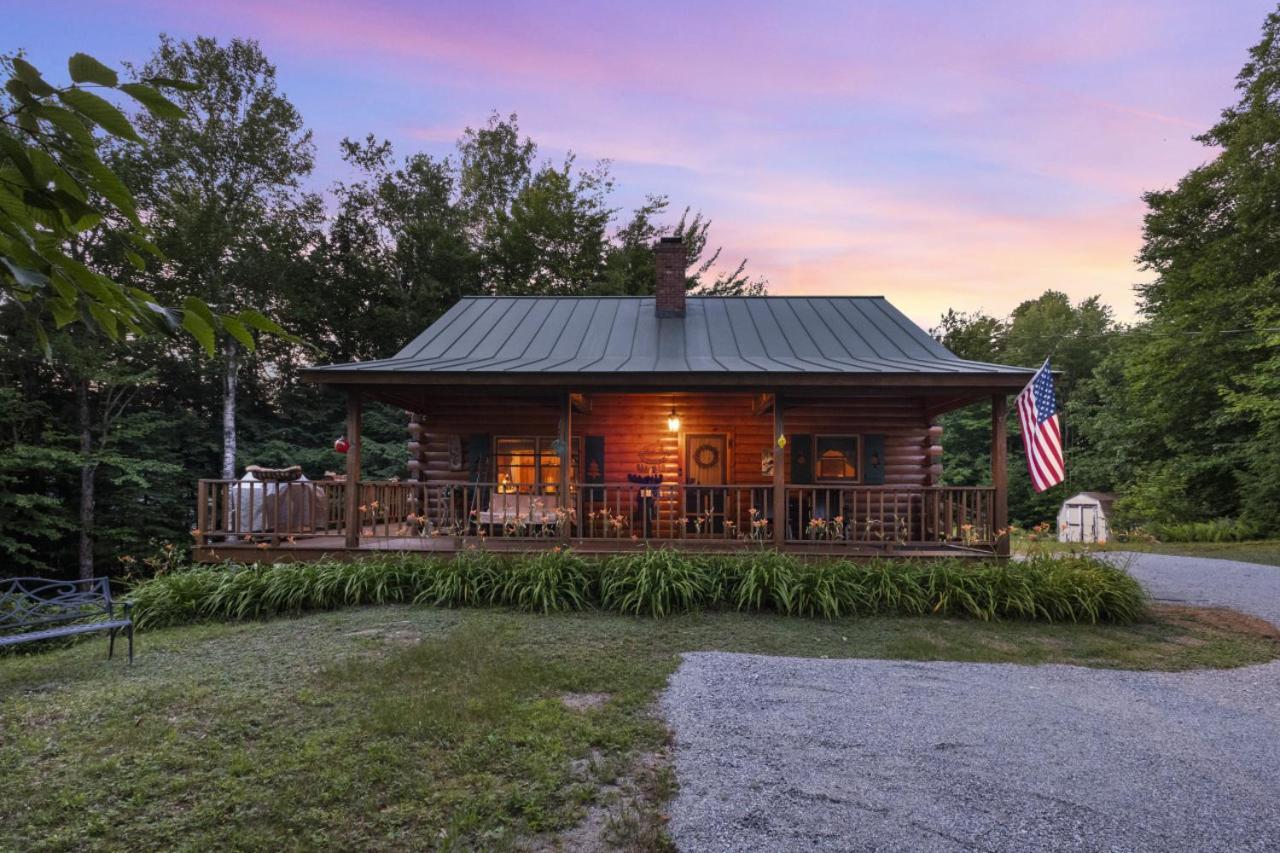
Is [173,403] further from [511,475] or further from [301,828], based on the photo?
[301,828]

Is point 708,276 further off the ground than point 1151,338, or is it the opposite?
point 708,276

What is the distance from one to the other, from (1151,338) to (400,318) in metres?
26.0

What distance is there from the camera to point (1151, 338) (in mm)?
20562

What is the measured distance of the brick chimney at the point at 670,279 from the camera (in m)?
12.6

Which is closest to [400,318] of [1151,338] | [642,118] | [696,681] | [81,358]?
[81,358]

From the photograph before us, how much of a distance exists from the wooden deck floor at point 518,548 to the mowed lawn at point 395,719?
161 cm

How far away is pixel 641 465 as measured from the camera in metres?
11.5

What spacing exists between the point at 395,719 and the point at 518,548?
15.6 ft

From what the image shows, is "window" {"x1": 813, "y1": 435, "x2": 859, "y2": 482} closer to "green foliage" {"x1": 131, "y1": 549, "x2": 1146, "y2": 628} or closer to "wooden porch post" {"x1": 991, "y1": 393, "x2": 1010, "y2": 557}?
"wooden porch post" {"x1": 991, "y1": 393, "x2": 1010, "y2": 557}

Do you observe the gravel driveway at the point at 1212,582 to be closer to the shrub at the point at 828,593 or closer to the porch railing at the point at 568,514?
the porch railing at the point at 568,514

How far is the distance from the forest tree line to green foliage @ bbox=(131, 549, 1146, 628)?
21.4 ft

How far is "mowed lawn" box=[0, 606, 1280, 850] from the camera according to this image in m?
2.81

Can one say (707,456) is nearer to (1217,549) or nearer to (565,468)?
(565,468)

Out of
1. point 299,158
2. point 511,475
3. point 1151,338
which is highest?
point 299,158
